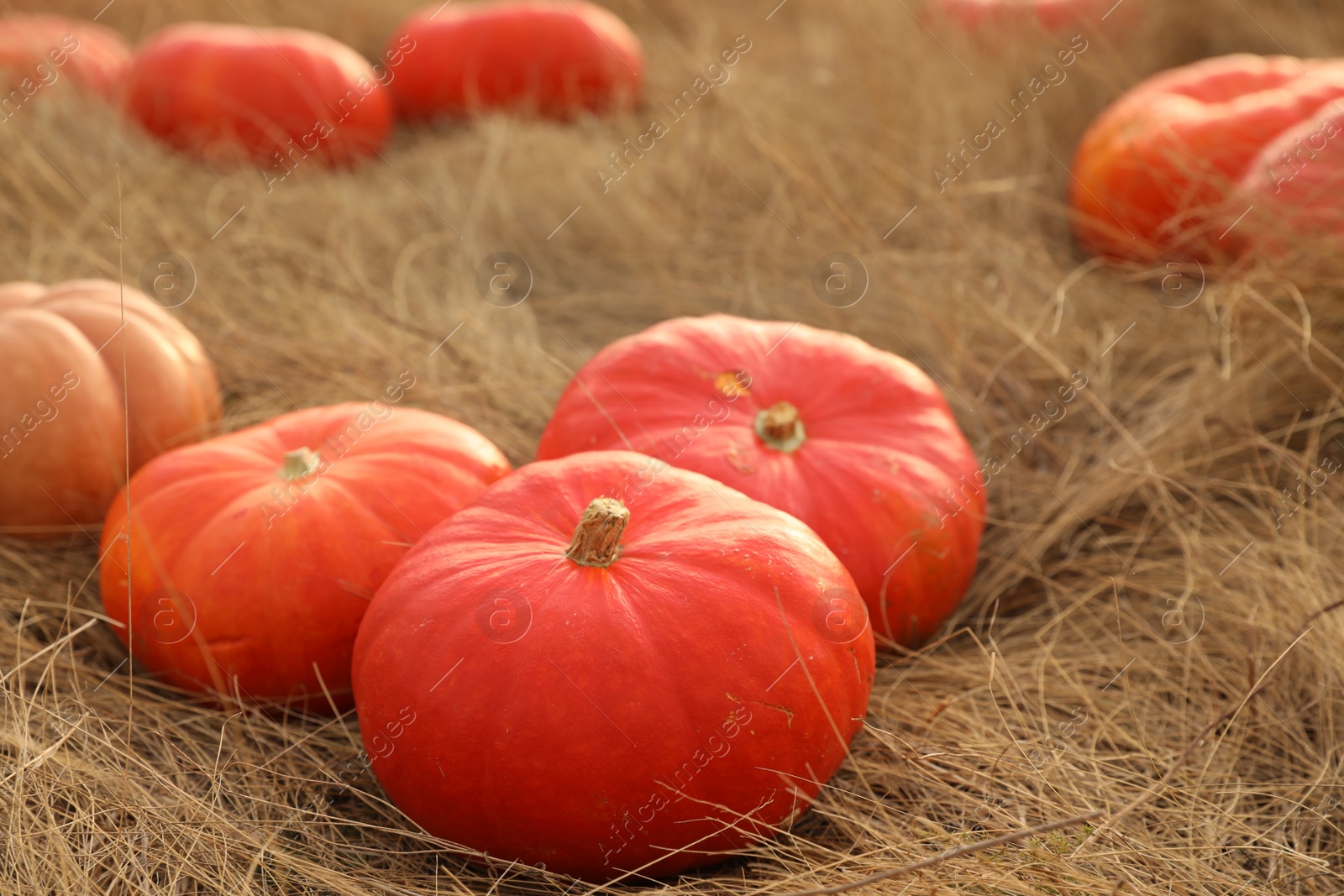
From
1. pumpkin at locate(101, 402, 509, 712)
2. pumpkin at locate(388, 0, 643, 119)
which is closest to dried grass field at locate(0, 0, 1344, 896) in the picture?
pumpkin at locate(101, 402, 509, 712)

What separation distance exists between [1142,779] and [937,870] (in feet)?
1.97

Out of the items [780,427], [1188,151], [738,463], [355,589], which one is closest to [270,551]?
[355,589]

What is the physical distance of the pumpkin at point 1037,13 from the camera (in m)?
5.64

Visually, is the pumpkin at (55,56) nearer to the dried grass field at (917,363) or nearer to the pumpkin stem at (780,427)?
the dried grass field at (917,363)

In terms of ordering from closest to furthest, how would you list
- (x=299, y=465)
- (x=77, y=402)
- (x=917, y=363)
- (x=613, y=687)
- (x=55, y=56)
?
(x=613, y=687) < (x=299, y=465) < (x=77, y=402) < (x=917, y=363) < (x=55, y=56)

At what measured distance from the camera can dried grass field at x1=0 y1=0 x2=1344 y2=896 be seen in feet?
6.48

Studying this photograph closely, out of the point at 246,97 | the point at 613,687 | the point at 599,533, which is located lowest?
the point at 613,687

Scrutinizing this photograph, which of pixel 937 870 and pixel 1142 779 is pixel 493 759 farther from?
pixel 1142 779

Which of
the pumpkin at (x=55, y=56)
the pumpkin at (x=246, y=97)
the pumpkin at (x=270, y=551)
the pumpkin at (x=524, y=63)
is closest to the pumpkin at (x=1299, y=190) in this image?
the pumpkin at (x=270, y=551)

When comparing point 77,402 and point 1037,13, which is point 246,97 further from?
point 1037,13

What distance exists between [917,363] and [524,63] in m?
3.36

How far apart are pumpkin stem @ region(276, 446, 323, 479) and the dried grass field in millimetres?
530

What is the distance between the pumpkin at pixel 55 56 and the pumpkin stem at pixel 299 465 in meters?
3.44

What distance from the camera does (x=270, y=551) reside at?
2303 mm
